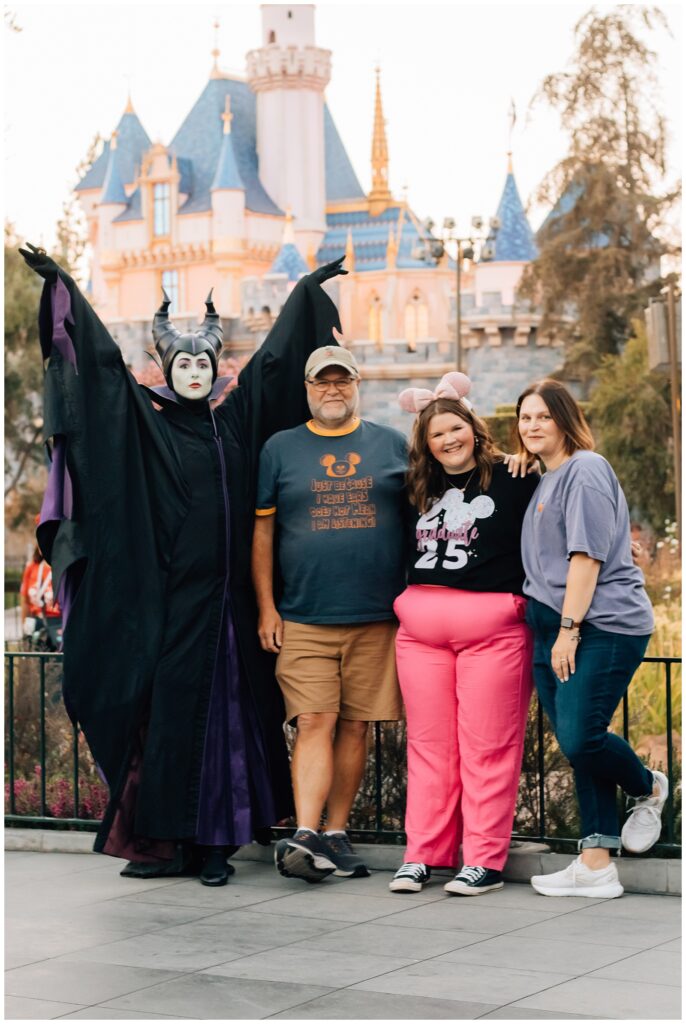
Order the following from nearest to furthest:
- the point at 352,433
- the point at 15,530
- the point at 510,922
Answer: the point at 510,922, the point at 352,433, the point at 15,530

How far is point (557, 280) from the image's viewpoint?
1150 inches

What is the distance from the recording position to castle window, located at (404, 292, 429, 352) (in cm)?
6322

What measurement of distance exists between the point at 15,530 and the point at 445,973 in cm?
3474

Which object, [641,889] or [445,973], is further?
[641,889]

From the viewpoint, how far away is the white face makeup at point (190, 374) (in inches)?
228

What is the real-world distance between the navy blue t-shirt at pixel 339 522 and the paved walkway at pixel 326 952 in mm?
977

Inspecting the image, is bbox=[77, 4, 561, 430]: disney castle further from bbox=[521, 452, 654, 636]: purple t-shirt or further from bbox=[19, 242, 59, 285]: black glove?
bbox=[521, 452, 654, 636]: purple t-shirt

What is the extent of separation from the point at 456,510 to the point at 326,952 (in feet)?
5.24

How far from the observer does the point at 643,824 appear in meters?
5.39

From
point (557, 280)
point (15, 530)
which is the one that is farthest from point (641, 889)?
point (15, 530)

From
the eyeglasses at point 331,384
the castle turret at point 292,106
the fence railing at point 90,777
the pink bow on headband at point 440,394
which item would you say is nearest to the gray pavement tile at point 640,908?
the fence railing at point 90,777

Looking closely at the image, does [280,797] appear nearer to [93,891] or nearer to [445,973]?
[93,891]

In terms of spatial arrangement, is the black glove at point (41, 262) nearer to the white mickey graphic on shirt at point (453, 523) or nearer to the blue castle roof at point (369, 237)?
the white mickey graphic on shirt at point (453, 523)

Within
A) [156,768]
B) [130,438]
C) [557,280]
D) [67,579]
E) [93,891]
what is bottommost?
[93,891]
